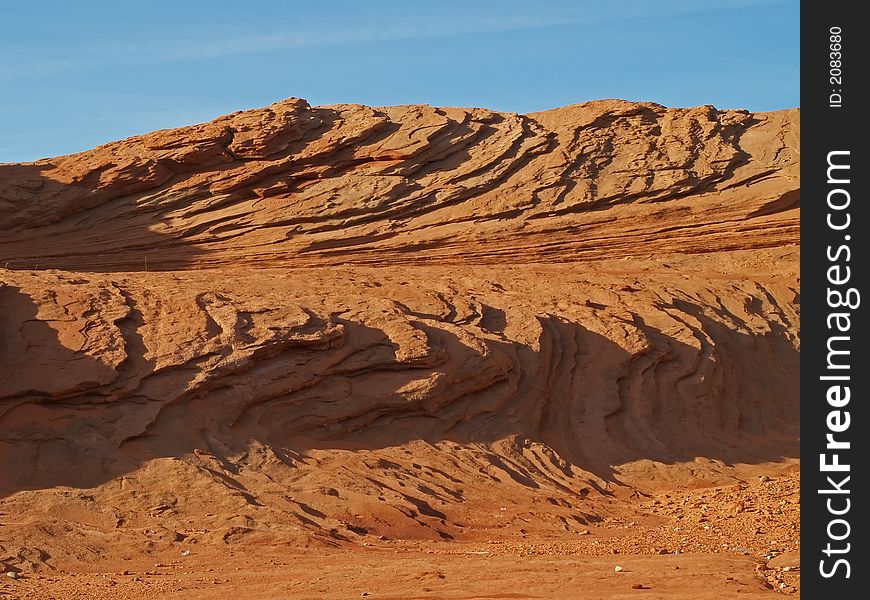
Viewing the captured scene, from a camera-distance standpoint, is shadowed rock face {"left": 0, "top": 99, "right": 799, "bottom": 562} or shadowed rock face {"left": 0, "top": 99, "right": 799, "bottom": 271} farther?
shadowed rock face {"left": 0, "top": 99, "right": 799, "bottom": 271}

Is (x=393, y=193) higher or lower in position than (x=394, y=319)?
higher

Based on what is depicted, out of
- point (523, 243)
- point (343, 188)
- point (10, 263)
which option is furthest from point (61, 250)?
point (523, 243)

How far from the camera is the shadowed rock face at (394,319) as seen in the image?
12.3 m

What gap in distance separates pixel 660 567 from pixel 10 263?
17.2m

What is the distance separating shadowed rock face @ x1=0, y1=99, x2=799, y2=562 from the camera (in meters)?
12.3

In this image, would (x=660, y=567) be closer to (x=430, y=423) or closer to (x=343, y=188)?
(x=430, y=423)

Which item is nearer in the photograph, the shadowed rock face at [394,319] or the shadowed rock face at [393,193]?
the shadowed rock face at [394,319]

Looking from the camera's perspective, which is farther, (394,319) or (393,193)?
(393,193)

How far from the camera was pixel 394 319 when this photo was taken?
603 inches

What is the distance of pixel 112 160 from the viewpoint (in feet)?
83.8
